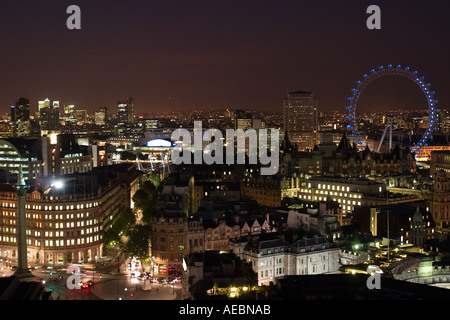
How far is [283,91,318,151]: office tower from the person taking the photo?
193m

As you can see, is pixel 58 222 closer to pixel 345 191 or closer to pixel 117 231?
pixel 117 231

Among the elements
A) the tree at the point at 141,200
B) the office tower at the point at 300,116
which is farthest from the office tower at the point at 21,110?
the tree at the point at 141,200

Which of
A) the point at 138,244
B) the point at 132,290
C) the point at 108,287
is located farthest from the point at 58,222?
the point at 132,290

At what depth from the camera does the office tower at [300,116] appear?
193000mm

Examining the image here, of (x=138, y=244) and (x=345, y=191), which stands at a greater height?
(x=345, y=191)

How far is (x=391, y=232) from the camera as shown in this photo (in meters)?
56.0

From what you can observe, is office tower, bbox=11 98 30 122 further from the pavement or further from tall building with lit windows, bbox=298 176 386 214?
Answer: the pavement

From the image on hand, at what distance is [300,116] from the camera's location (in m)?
196

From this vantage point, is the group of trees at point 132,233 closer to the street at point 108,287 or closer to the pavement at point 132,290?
the street at point 108,287

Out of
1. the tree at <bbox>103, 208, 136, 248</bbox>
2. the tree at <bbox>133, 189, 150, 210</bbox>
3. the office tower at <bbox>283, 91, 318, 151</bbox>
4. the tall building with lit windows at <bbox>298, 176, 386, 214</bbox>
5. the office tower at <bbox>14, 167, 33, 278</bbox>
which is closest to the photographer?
the office tower at <bbox>14, 167, 33, 278</bbox>

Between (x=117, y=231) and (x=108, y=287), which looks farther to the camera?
(x=117, y=231)

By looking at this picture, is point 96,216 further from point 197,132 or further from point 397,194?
point 197,132

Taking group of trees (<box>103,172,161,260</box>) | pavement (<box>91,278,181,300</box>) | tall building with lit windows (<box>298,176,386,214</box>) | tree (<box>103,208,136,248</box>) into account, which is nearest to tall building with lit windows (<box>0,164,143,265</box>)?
tree (<box>103,208,136,248</box>)
